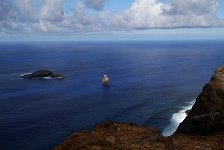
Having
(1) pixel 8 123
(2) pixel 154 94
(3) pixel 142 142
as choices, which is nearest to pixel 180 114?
(2) pixel 154 94

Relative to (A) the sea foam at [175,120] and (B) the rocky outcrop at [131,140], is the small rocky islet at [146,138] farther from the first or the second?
(A) the sea foam at [175,120]

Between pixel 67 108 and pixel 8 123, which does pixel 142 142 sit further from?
pixel 67 108

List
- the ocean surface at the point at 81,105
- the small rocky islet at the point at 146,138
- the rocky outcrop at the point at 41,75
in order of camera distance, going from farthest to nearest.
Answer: the rocky outcrop at the point at 41,75 → the ocean surface at the point at 81,105 → the small rocky islet at the point at 146,138

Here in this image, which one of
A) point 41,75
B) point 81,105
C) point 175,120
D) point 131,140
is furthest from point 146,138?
point 41,75

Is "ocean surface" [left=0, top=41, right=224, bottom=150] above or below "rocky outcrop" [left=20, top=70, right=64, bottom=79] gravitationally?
below

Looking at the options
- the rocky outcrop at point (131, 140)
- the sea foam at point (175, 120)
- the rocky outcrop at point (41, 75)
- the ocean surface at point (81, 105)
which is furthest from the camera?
the rocky outcrop at point (41, 75)

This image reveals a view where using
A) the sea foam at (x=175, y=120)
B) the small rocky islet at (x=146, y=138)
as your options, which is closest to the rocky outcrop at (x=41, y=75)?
the sea foam at (x=175, y=120)

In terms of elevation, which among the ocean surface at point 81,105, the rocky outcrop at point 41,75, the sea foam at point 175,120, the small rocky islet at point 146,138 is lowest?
the sea foam at point 175,120

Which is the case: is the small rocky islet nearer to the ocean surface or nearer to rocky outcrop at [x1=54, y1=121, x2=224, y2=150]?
rocky outcrop at [x1=54, y1=121, x2=224, y2=150]

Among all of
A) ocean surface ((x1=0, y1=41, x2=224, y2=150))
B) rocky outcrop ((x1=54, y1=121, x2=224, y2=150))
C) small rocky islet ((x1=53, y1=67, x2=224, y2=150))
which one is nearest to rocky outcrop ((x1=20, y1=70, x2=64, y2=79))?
ocean surface ((x1=0, y1=41, x2=224, y2=150))
